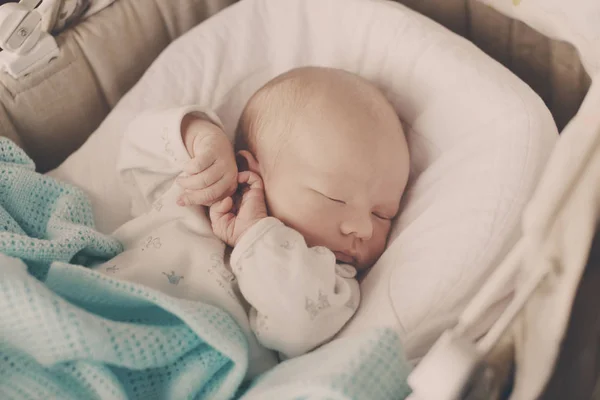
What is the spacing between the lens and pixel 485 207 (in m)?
0.73

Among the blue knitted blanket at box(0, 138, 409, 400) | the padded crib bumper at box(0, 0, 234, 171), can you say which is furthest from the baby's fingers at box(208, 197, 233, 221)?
the padded crib bumper at box(0, 0, 234, 171)

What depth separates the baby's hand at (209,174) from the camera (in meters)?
0.84

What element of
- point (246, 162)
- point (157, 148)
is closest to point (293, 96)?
point (246, 162)

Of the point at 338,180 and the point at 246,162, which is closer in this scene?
the point at 338,180

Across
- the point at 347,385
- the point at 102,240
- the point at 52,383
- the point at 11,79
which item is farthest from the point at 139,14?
the point at 347,385

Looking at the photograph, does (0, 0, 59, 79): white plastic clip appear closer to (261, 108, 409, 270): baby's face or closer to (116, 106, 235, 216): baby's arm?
(116, 106, 235, 216): baby's arm

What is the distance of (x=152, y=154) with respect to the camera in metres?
0.95

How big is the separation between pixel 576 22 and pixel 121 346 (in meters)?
0.64

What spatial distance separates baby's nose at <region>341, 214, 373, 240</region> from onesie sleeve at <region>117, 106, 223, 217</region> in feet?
0.91

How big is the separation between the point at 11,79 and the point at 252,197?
481mm

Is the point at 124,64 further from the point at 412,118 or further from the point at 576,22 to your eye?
the point at 576,22

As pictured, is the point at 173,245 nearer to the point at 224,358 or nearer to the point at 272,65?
Answer: the point at 224,358

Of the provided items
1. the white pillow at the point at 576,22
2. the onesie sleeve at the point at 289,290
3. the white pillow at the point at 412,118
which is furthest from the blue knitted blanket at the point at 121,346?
the white pillow at the point at 576,22

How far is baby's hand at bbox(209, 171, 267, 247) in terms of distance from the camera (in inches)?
32.1
